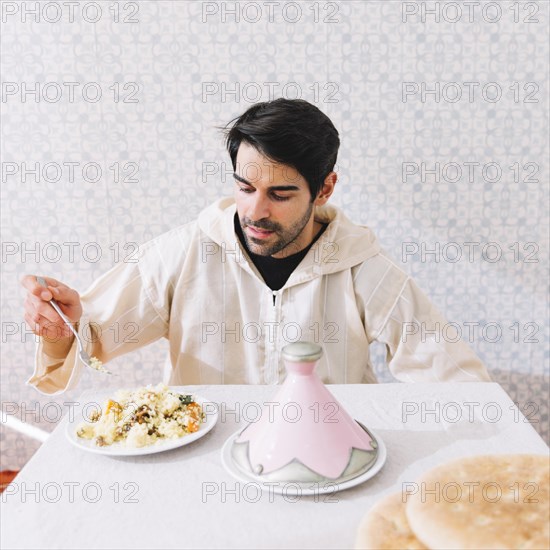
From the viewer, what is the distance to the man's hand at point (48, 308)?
1.45m

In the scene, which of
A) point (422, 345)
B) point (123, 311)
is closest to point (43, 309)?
point (123, 311)

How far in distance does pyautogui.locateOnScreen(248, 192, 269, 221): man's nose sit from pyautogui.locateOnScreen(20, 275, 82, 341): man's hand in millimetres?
476

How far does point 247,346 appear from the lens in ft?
5.84

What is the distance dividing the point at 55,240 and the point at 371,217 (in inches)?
A: 45.1

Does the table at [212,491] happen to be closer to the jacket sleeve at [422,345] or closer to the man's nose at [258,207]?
the jacket sleeve at [422,345]

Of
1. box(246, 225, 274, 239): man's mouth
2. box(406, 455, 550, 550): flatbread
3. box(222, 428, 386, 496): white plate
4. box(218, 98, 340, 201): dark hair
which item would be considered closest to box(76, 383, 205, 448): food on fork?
box(222, 428, 386, 496): white plate

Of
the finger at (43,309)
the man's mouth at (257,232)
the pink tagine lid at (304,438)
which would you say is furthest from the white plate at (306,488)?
→ the man's mouth at (257,232)

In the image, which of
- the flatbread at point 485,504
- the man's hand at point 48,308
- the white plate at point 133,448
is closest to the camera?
the flatbread at point 485,504

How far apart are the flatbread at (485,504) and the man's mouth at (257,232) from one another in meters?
0.86

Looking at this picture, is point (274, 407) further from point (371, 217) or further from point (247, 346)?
point (371, 217)

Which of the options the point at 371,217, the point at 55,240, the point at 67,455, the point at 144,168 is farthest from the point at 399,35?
the point at 67,455

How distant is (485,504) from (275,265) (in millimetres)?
1055

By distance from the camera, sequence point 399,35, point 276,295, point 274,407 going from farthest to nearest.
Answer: point 399,35 → point 276,295 → point 274,407

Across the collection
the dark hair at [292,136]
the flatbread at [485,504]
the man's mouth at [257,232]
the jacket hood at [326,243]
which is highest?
the dark hair at [292,136]
